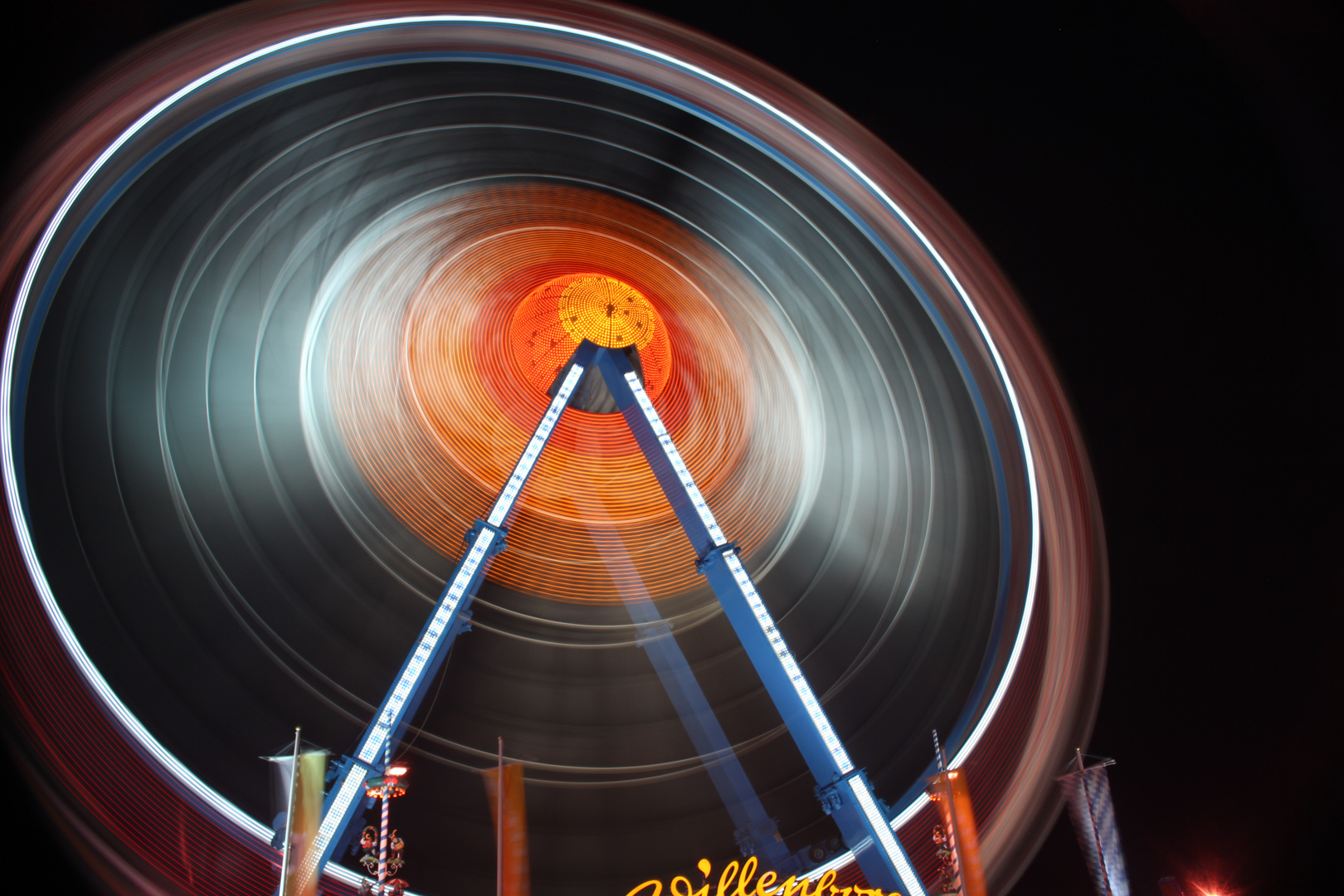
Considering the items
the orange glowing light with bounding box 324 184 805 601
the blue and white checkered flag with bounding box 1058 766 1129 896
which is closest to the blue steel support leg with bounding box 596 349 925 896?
the orange glowing light with bounding box 324 184 805 601

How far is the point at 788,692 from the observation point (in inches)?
318

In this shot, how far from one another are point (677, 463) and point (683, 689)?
13.7 ft

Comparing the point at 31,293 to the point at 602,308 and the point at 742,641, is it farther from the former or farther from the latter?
the point at 742,641

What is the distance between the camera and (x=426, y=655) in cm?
755

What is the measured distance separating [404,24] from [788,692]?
8001 mm

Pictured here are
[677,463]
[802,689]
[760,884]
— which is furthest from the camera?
[677,463]

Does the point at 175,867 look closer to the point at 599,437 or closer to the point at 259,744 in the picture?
the point at 259,744

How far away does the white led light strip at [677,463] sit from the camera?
9.16 meters

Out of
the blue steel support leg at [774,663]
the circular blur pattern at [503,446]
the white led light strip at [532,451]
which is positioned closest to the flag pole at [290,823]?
the circular blur pattern at [503,446]

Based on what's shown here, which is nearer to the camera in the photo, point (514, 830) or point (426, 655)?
point (514, 830)

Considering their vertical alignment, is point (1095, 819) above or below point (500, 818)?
above

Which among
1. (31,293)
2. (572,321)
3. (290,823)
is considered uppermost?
(572,321)

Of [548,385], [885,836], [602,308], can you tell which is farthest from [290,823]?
[602,308]

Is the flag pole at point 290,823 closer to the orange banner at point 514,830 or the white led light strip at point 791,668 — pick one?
the orange banner at point 514,830
